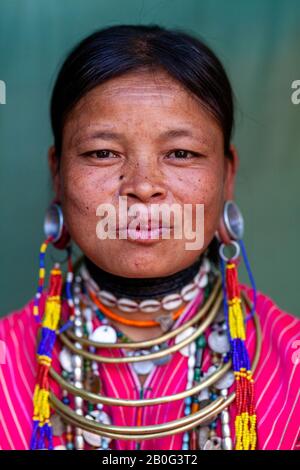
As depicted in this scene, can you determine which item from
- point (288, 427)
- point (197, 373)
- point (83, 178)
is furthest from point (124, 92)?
point (288, 427)

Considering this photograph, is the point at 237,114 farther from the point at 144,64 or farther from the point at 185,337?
the point at 185,337

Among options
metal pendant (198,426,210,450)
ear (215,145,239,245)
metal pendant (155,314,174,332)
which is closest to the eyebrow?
ear (215,145,239,245)

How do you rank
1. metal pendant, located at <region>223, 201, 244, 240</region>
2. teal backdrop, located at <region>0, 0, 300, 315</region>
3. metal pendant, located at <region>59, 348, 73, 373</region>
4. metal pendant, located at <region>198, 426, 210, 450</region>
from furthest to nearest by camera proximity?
teal backdrop, located at <region>0, 0, 300, 315</region>, metal pendant, located at <region>223, 201, 244, 240</region>, metal pendant, located at <region>59, 348, 73, 373</region>, metal pendant, located at <region>198, 426, 210, 450</region>

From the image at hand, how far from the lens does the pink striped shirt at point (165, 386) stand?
1.59m

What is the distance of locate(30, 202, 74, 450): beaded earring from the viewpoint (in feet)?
5.32

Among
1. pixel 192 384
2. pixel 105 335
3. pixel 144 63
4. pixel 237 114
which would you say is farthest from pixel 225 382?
pixel 237 114

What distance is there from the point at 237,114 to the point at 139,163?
1054mm

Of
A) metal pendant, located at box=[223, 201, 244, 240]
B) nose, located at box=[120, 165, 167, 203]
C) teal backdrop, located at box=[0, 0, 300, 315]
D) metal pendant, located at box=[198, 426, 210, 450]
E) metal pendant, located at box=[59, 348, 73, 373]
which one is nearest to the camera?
nose, located at box=[120, 165, 167, 203]

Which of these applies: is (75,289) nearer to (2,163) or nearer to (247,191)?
(2,163)

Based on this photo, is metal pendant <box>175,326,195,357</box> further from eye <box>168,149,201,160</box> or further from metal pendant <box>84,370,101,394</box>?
eye <box>168,149,201,160</box>

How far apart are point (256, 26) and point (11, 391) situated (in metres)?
1.55

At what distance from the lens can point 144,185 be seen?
1.52 meters

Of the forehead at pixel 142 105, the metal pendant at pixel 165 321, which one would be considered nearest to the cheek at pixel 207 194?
the forehead at pixel 142 105

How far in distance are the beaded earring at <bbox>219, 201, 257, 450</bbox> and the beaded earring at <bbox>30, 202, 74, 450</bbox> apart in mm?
415
